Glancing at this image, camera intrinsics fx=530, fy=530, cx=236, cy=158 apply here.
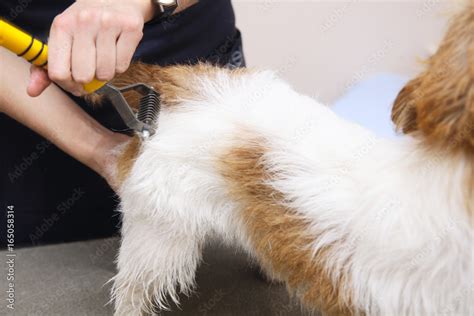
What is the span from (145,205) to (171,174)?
75mm

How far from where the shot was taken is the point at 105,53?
78 centimetres

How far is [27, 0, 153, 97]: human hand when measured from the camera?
2.48 feet

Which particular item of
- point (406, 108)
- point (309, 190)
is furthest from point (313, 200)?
point (406, 108)

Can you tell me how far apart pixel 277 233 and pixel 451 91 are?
1.03 feet

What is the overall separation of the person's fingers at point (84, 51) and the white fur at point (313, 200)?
0.16 metres

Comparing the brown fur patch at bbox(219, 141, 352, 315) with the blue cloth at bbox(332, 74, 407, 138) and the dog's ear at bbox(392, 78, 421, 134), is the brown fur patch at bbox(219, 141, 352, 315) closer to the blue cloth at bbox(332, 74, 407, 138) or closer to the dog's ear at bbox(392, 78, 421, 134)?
the dog's ear at bbox(392, 78, 421, 134)

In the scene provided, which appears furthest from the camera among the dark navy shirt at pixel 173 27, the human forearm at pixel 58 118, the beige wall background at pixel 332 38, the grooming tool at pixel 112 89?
the beige wall background at pixel 332 38

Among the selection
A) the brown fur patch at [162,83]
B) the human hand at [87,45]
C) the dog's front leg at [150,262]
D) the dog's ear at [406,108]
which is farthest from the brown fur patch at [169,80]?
the dog's ear at [406,108]

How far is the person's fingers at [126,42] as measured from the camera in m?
0.81

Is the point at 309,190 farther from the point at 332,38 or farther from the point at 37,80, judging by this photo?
the point at 332,38

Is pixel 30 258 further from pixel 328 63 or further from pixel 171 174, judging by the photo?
pixel 328 63

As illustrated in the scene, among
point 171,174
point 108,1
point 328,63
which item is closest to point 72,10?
point 108,1

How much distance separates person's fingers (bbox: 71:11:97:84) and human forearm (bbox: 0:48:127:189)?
282 millimetres

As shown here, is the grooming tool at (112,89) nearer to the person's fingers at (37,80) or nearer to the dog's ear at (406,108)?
the person's fingers at (37,80)
